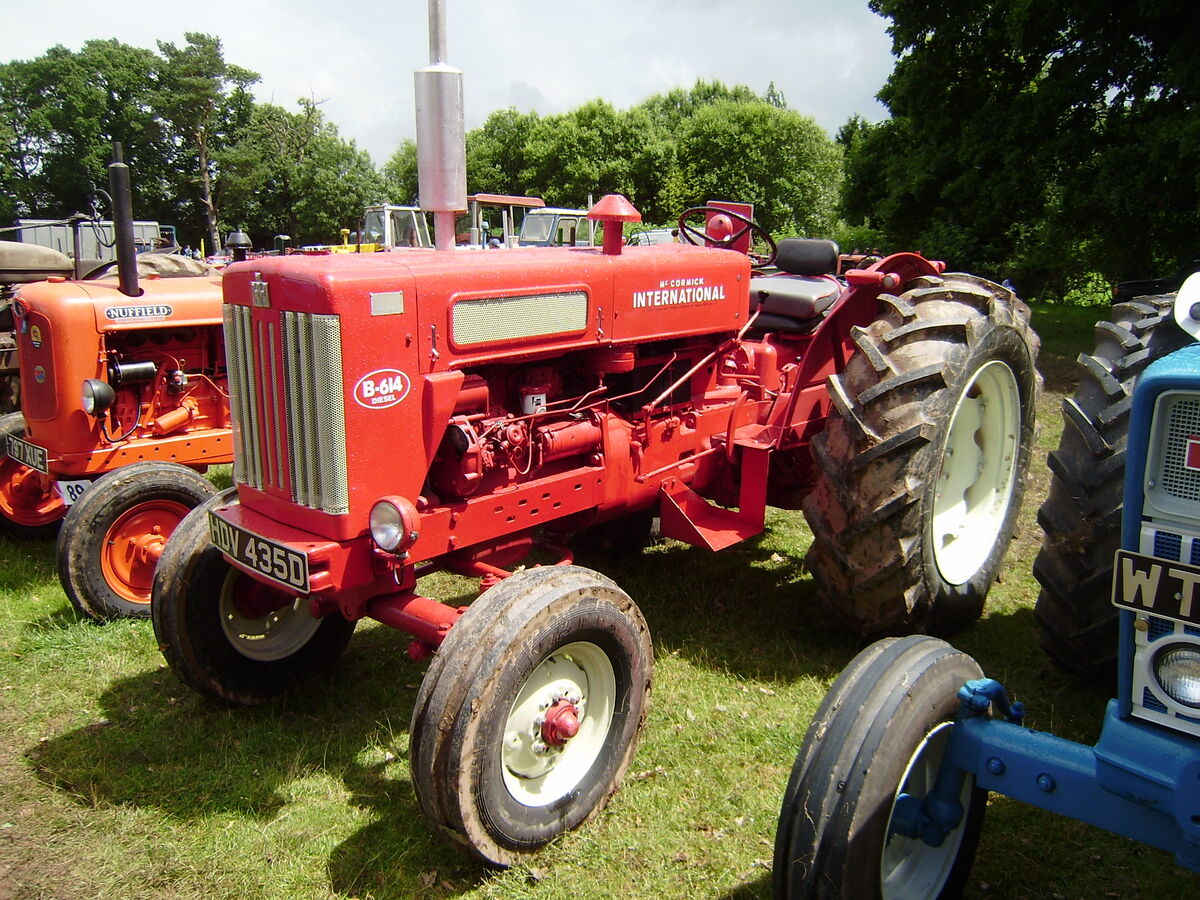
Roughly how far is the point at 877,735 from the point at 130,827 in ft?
8.04

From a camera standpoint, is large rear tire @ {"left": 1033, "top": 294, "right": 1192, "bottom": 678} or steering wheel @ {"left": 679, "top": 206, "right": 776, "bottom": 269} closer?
large rear tire @ {"left": 1033, "top": 294, "right": 1192, "bottom": 678}

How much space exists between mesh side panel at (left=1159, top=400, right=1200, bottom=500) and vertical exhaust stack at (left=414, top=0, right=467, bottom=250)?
219 cm

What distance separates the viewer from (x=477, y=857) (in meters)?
2.68

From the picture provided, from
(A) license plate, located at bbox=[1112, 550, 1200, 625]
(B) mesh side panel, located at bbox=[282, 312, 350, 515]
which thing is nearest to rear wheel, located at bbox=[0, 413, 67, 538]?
(B) mesh side panel, located at bbox=[282, 312, 350, 515]

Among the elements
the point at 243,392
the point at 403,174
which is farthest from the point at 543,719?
the point at 403,174

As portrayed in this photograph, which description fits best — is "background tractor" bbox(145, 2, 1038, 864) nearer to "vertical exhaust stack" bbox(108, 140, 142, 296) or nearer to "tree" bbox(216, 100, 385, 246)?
"vertical exhaust stack" bbox(108, 140, 142, 296)

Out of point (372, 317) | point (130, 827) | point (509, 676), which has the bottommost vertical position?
point (130, 827)

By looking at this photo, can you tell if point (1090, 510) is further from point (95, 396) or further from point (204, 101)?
point (204, 101)

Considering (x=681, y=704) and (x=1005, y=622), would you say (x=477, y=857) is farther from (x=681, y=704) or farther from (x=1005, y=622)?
(x=1005, y=622)

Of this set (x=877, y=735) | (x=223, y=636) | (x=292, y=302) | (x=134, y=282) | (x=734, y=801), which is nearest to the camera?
(x=877, y=735)

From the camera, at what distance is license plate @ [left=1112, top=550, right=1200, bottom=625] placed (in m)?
1.71

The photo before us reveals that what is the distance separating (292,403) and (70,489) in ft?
8.89

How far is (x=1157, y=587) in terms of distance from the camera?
1.76 meters

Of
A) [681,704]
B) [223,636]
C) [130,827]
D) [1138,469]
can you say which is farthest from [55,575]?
[1138,469]
